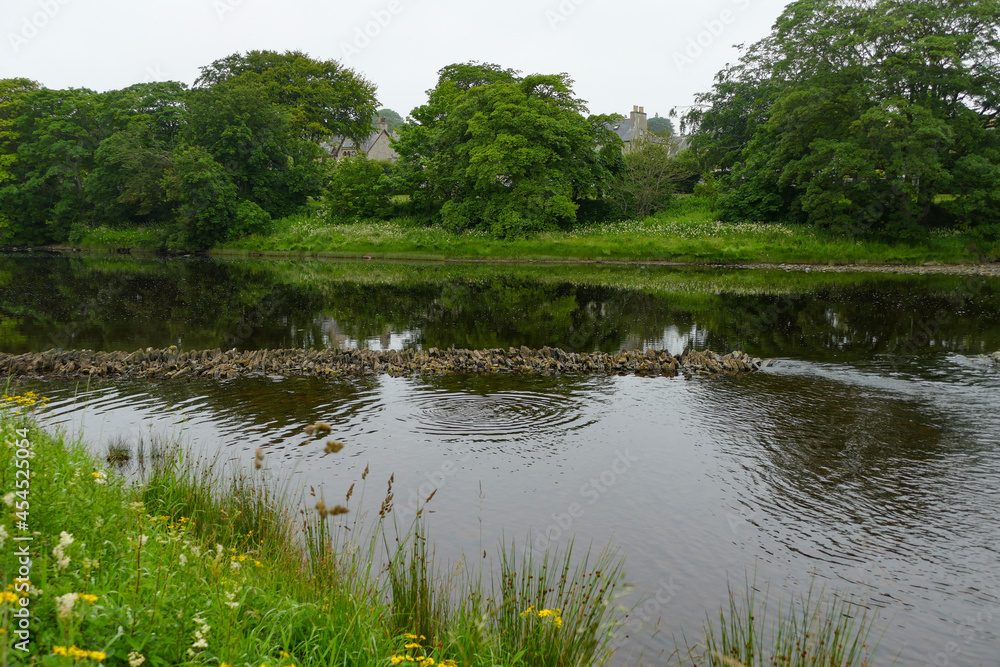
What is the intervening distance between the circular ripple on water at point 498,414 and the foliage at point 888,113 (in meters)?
31.4

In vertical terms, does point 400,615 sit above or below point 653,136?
below

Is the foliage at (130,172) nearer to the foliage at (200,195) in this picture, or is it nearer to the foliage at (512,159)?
the foliage at (200,195)

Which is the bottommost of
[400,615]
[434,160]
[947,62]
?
[400,615]

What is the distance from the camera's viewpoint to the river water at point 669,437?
6.44 m

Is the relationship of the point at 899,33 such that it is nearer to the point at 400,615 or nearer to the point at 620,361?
the point at 620,361

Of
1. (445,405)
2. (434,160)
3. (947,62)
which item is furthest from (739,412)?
(434,160)

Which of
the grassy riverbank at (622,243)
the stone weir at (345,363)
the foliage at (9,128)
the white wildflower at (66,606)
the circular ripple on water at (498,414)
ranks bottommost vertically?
the circular ripple on water at (498,414)

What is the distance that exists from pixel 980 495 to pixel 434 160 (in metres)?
45.4

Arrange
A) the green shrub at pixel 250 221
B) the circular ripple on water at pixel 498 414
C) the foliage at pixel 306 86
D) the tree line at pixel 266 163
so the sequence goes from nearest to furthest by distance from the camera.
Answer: the circular ripple on water at pixel 498 414
the tree line at pixel 266 163
the green shrub at pixel 250 221
the foliage at pixel 306 86

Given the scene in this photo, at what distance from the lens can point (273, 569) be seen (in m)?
4.67

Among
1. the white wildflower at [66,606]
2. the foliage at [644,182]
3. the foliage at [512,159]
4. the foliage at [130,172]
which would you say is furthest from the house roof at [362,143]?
the white wildflower at [66,606]

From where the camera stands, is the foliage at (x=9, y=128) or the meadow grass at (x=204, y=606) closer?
the meadow grass at (x=204, y=606)

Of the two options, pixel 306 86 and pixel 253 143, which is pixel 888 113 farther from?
pixel 306 86

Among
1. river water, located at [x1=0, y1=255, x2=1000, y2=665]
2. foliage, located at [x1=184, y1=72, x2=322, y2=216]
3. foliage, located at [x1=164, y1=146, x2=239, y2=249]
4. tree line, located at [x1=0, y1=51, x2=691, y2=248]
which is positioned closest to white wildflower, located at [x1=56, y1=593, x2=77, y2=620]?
river water, located at [x1=0, y1=255, x2=1000, y2=665]
